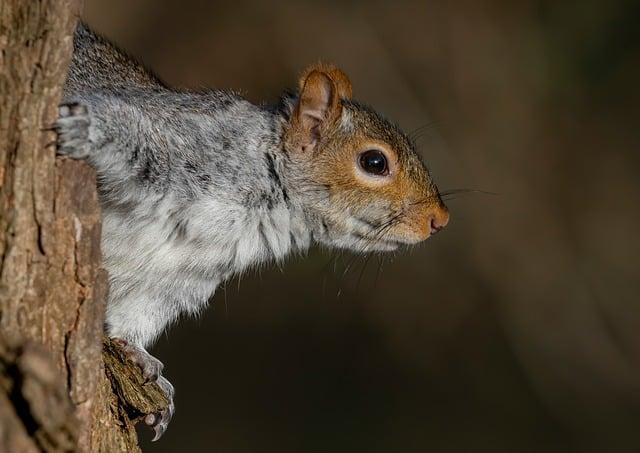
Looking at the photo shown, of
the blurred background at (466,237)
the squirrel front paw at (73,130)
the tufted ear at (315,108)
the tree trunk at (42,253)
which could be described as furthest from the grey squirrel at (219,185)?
the blurred background at (466,237)

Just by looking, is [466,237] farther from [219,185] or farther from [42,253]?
[42,253]

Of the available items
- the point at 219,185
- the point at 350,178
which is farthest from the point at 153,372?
the point at 350,178

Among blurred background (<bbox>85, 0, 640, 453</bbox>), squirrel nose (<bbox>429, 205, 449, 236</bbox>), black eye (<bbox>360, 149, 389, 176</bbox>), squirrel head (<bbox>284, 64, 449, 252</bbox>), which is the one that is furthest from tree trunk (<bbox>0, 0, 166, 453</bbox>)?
blurred background (<bbox>85, 0, 640, 453</bbox>)

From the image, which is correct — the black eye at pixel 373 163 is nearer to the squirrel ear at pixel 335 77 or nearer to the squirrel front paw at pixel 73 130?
the squirrel ear at pixel 335 77

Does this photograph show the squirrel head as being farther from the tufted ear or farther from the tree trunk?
the tree trunk

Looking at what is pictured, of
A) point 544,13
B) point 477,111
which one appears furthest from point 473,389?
point 544,13

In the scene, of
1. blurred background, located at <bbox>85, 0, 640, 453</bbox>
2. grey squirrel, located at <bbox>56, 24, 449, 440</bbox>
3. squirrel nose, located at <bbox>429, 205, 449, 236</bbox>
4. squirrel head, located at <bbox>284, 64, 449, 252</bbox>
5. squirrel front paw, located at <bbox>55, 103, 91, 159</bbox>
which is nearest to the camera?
squirrel front paw, located at <bbox>55, 103, 91, 159</bbox>

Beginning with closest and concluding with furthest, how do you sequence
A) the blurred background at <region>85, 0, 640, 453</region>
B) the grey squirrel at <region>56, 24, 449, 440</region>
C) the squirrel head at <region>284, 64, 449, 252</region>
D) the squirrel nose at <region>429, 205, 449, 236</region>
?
the grey squirrel at <region>56, 24, 449, 440</region> < the squirrel head at <region>284, 64, 449, 252</region> < the squirrel nose at <region>429, 205, 449, 236</region> < the blurred background at <region>85, 0, 640, 453</region>

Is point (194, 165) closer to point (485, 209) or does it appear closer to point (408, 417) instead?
point (408, 417)
